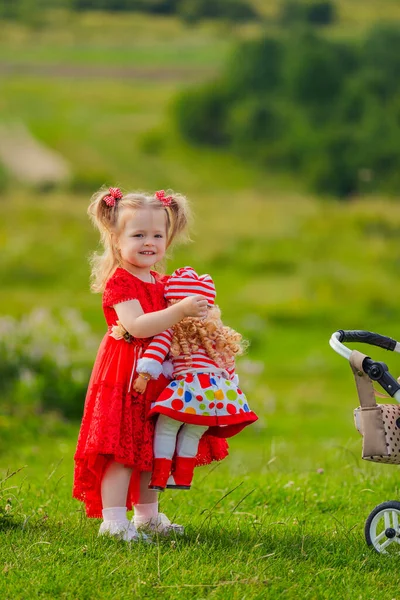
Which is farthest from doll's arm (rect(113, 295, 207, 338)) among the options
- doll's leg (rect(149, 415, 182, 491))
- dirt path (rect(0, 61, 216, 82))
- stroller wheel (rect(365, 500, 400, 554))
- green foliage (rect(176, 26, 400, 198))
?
dirt path (rect(0, 61, 216, 82))

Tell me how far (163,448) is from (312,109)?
86.0ft

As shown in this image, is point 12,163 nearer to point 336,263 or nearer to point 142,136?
point 142,136

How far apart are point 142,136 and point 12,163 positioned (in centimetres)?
354

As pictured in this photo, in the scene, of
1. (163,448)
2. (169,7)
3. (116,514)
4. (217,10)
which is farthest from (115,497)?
(217,10)

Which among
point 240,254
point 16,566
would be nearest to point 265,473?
point 16,566

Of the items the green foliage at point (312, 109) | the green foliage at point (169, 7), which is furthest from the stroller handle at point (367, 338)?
the green foliage at point (169, 7)

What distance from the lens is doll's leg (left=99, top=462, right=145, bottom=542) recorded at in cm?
470

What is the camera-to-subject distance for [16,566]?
416cm

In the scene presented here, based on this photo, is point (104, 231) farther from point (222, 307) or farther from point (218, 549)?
point (222, 307)

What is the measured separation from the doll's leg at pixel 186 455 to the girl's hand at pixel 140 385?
277 millimetres

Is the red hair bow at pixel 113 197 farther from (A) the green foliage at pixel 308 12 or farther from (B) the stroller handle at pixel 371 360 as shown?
(A) the green foliage at pixel 308 12

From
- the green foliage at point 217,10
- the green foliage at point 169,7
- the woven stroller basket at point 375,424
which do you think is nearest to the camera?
the woven stroller basket at point 375,424

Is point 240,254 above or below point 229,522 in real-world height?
above

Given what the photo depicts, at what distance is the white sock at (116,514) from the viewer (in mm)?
4715
